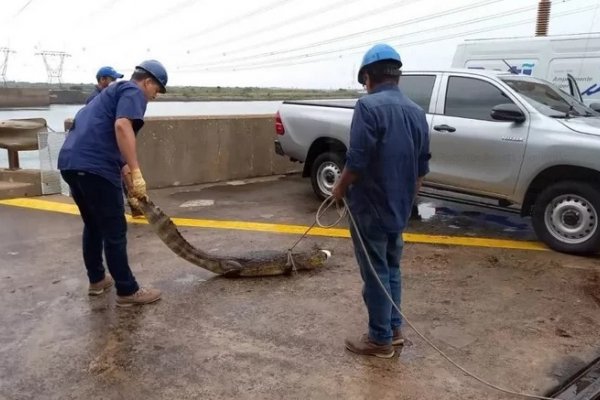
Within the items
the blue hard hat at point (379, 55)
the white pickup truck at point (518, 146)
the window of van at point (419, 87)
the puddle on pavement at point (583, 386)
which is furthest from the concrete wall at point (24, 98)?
the puddle on pavement at point (583, 386)

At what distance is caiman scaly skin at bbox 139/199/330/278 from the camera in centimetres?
454

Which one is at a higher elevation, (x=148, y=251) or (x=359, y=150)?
(x=359, y=150)

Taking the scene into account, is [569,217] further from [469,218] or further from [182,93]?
[182,93]

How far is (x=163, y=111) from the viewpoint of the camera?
9711mm

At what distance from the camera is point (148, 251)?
561cm

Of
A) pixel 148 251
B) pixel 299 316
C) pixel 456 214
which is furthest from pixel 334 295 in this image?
pixel 456 214

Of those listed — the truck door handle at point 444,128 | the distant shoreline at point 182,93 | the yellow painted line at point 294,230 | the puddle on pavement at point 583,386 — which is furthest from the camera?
the distant shoreline at point 182,93

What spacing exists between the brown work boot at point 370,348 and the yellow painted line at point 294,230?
2608mm

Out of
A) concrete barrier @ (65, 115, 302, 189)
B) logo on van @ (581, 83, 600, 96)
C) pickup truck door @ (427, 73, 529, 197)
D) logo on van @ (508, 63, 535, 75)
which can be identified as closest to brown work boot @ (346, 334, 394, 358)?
pickup truck door @ (427, 73, 529, 197)

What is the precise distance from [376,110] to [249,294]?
2.02 metres

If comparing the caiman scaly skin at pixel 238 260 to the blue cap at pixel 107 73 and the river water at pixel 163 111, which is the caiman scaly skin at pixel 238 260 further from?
the river water at pixel 163 111

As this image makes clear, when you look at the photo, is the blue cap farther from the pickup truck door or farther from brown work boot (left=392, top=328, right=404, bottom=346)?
brown work boot (left=392, top=328, right=404, bottom=346)

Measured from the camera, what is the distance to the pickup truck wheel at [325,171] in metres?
7.32

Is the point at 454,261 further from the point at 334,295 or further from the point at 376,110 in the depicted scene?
the point at 376,110
